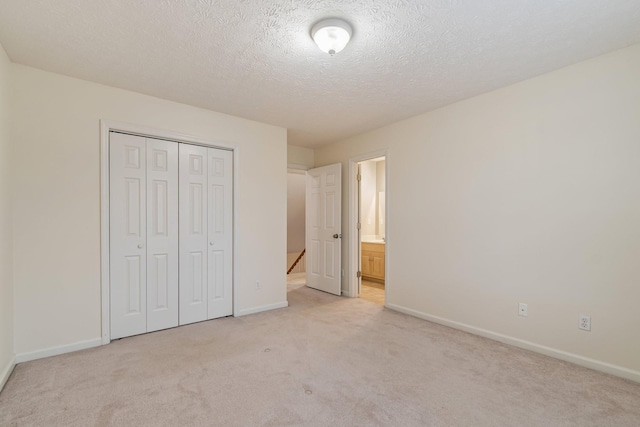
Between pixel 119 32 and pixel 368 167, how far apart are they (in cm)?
491

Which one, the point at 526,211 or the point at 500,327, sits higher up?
the point at 526,211

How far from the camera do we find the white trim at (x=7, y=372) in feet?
7.04

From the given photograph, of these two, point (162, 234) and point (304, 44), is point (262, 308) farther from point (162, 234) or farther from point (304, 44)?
point (304, 44)

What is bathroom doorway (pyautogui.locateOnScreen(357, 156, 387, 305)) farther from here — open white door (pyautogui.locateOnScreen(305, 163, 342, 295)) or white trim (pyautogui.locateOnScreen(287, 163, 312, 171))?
white trim (pyautogui.locateOnScreen(287, 163, 312, 171))

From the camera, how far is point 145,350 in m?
2.76

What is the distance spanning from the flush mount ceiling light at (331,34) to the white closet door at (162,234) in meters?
2.14

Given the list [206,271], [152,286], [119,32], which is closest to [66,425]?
[152,286]

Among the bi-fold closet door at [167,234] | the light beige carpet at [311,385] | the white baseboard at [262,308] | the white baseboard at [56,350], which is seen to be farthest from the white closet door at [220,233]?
the white baseboard at [56,350]

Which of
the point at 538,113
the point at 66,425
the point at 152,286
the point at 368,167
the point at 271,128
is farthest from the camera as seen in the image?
the point at 368,167

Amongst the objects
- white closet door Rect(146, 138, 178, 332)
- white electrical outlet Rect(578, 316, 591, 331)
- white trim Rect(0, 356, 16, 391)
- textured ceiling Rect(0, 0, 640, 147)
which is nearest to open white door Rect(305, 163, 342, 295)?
textured ceiling Rect(0, 0, 640, 147)

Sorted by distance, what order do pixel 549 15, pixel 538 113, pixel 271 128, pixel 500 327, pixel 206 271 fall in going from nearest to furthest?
1. pixel 549 15
2. pixel 538 113
3. pixel 500 327
4. pixel 206 271
5. pixel 271 128

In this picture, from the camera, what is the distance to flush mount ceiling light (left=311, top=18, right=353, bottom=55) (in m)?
1.94

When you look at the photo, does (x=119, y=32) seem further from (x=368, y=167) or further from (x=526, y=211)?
(x=368, y=167)

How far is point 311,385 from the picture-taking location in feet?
7.15
